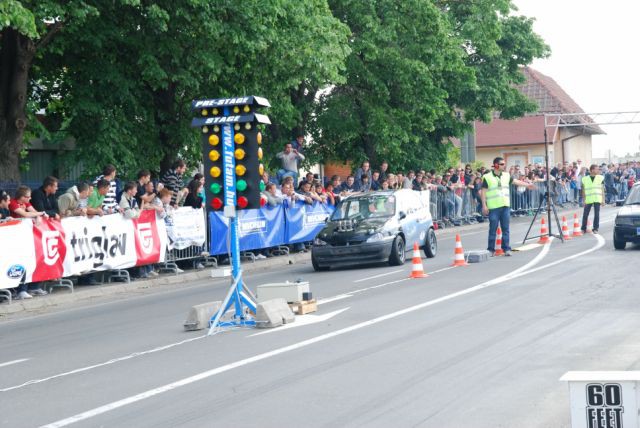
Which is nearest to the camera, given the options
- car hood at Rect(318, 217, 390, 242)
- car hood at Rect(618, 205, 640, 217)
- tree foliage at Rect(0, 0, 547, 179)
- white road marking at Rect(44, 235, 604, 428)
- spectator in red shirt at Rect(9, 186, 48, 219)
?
white road marking at Rect(44, 235, 604, 428)

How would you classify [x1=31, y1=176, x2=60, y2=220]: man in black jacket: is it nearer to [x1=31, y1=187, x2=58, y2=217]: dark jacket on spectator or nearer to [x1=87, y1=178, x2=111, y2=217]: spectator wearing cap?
[x1=31, y1=187, x2=58, y2=217]: dark jacket on spectator

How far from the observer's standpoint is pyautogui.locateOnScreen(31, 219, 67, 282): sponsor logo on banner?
1731 cm

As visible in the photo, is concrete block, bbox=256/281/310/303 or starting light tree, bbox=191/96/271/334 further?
concrete block, bbox=256/281/310/303

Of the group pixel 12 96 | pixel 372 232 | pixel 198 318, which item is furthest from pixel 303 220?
pixel 198 318

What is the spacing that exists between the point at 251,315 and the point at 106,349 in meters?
2.11

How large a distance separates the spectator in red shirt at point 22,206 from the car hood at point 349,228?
6.18 metres

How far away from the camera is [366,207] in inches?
862

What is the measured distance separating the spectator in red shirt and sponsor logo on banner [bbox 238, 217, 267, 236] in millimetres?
6478

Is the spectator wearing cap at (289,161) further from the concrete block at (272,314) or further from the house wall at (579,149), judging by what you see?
the house wall at (579,149)

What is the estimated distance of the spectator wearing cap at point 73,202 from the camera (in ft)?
61.2

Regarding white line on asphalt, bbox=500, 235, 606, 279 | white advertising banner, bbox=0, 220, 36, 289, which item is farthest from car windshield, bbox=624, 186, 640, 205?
white advertising banner, bbox=0, 220, 36, 289

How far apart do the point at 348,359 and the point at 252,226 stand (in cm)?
1438

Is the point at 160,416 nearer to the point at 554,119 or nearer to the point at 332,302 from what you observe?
the point at 332,302

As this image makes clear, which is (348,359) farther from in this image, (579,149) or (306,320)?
(579,149)
